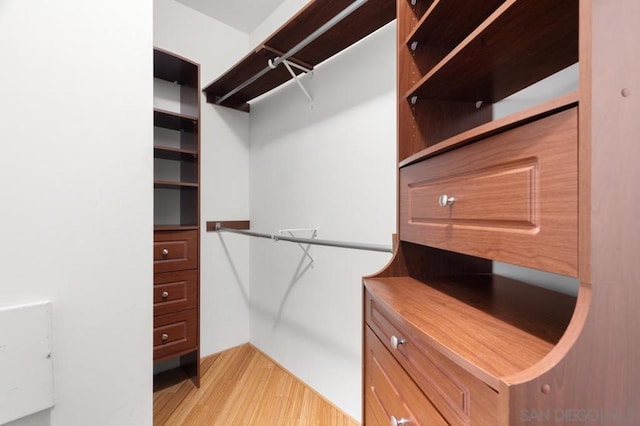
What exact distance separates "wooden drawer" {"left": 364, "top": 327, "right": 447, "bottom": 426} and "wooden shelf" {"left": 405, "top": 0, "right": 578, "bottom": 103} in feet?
2.43

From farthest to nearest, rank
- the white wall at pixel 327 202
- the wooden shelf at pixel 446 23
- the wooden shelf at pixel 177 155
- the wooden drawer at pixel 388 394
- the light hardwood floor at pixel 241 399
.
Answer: the wooden shelf at pixel 177 155, the light hardwood floor at pixel 241 399, the white wall at pixel 327 202, the wooden shelf at pixel 446 23, the wooden drawer at pixel 388 394

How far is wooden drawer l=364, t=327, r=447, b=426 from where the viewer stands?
1.72 ft

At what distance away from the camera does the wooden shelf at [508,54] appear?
1.79 ft

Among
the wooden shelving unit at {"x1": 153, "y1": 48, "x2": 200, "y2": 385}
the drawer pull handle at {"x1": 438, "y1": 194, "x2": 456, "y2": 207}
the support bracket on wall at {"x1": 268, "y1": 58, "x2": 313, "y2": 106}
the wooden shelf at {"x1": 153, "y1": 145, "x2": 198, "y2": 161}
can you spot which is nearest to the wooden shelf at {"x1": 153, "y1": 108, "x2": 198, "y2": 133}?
the wooden shelving unit at {"x1": 153, "y1": 48, "x2": 200, "y2": 385}

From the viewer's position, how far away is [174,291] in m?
1.79

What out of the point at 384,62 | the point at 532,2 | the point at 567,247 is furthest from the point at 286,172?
the point at 567,247

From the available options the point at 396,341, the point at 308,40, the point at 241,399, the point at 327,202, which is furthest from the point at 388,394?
the point at 308,40

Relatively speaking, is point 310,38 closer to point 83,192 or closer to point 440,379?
point 83,192

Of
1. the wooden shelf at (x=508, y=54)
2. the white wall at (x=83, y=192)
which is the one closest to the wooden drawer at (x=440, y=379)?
the wooden shelf at (x=508, y=54)

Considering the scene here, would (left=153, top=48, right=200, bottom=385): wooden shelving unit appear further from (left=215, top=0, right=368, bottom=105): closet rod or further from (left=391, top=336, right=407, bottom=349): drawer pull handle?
(left=391, top=336, right=407, bottom=349): drawer pull handle

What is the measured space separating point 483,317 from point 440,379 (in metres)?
0.18

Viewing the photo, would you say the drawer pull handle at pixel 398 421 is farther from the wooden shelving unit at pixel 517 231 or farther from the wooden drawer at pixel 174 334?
the wooden drawer at pixel 174 334

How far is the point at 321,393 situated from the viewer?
1.72 meters

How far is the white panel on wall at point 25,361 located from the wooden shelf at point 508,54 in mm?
1311
